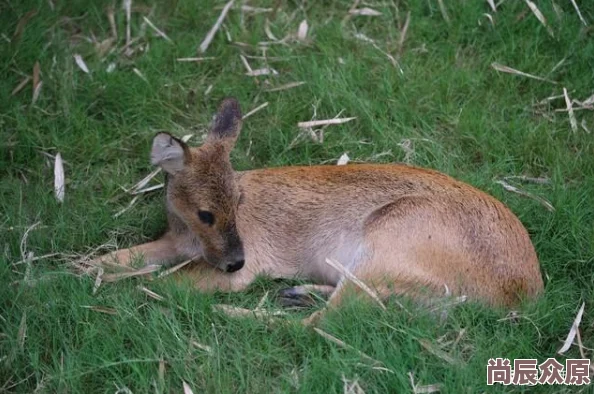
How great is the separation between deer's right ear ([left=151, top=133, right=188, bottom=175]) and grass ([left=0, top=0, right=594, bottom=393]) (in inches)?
30.1

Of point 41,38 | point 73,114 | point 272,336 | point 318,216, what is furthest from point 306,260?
point 41,38

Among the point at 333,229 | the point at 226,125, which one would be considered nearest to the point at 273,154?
the point at 226,125

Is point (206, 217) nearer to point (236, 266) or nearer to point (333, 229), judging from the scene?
point (236, 266)

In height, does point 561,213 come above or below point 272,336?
above

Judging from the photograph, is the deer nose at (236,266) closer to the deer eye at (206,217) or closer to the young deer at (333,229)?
the young deer at (333,229)

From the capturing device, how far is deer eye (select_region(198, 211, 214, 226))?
20.0ft

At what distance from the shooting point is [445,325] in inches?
221

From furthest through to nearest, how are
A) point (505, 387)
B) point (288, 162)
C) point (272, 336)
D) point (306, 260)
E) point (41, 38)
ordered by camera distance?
1. point (41, 38)
2. point (288, 162)
3. point (306, 260)
4. point (272, 336)
5. point (505, 387)

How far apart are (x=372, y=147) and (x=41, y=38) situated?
2.96 meters

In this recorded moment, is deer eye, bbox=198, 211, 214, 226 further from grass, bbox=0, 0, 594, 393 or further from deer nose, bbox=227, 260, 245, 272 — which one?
grass, bbox=0, 0, 594, 393

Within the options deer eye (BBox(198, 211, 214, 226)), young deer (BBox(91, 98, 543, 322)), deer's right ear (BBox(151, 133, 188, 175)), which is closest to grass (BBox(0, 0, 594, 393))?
young deer (BBox(91, 98, 543, 322))

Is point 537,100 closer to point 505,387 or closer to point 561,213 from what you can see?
point 561,213

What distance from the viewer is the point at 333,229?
20.8ft

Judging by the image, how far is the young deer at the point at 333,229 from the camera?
227 inches
